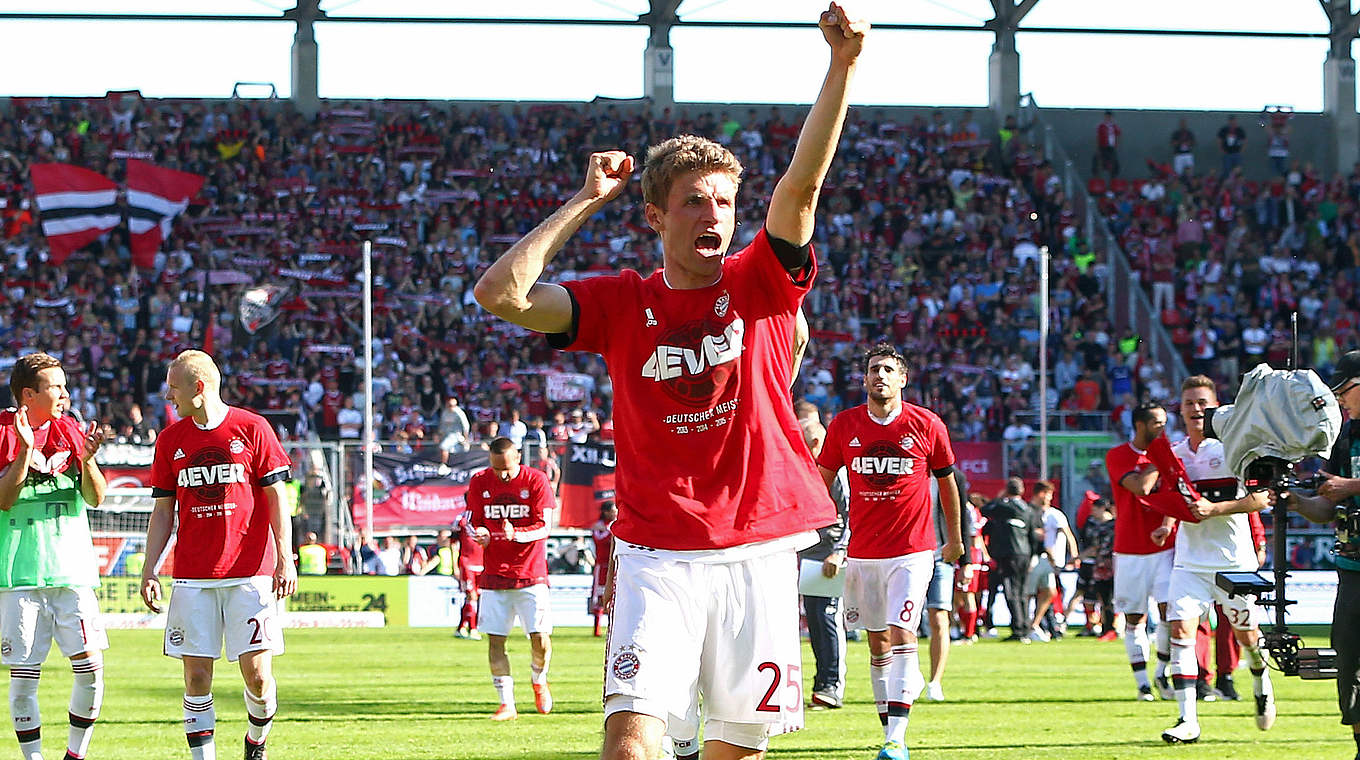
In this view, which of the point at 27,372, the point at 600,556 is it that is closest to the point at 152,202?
the point at 600,556

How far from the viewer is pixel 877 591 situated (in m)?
11.4

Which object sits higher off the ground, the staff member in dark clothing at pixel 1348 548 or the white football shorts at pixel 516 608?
the staff member in dark clothing at pixel 1348 548

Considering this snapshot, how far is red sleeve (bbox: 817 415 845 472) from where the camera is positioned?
38.1ft

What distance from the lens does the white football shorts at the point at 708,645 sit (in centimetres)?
553

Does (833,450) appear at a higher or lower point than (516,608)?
higher

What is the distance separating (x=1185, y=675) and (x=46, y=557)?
24.2 ft

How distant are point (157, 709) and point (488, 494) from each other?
11.1 ft

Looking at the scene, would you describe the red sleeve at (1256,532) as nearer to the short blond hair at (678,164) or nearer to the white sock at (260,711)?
the white sock at (260,711)

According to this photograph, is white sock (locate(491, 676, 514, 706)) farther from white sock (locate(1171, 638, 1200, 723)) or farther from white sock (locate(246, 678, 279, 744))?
white sock (locate(1171, 638, 1200, 723))

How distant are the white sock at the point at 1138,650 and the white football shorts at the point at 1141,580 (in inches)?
6.1

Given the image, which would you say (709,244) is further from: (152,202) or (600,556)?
(152,202)

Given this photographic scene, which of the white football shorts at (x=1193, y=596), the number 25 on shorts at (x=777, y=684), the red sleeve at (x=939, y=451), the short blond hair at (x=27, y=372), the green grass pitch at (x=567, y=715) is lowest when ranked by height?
the green grass pitch at (x=567, y=715)

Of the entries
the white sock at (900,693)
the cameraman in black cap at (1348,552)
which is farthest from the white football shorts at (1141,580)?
the cameraman in black cap at (1348,552)

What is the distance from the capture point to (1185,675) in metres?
11.8
